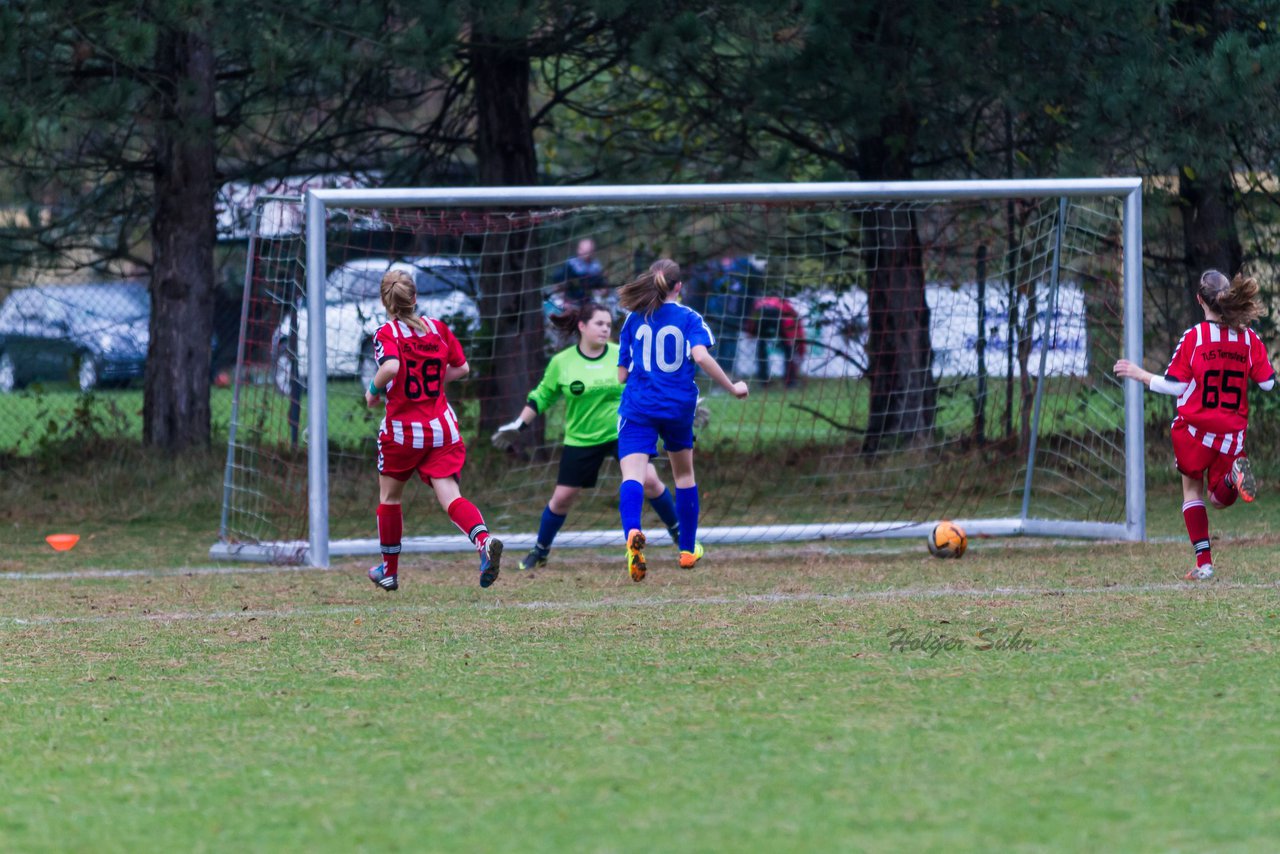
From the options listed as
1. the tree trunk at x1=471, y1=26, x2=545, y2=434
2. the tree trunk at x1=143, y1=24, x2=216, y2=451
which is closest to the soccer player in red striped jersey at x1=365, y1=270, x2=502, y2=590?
the tree trunk at x1=471, y1=26, x2=545, y2=434

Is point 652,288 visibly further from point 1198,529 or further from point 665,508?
point 1198,529

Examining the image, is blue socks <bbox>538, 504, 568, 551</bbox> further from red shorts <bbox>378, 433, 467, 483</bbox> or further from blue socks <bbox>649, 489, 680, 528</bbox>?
red shorts <bbox>378, 433, 467, 483</bbox>

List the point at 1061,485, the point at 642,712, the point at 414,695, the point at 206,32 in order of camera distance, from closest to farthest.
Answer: the point at 642,712
the point at 414,695
the point at 206,32
the point at 1061,485

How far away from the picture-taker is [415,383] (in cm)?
754

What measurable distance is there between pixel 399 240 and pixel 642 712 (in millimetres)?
8737

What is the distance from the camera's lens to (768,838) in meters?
3.35

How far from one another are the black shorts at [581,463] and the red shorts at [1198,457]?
3.08 meters

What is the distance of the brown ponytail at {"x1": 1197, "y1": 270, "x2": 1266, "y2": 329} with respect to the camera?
24.8 feet

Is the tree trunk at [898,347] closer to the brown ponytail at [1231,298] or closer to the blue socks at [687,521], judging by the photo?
the blue socks at [687,521]

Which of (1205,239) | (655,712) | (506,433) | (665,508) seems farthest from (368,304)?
(655,712)

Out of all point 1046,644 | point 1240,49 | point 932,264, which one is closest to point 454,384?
point 932,264

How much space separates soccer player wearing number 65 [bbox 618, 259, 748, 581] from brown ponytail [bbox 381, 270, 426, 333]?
1.16 meters

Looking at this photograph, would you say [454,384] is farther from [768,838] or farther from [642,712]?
[768,838]

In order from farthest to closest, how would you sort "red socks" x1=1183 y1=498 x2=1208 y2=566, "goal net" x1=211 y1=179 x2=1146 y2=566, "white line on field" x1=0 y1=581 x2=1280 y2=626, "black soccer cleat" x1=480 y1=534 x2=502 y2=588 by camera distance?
"goal net" x1=211 y1=179 x2=1146 y2=566 < "red socks" x1=1183 y1=498 x2=1208 y2=566 < "black soccer cleat" x1=480 y1=534 x2=502 y2=588 < "white line on field" x1=0 y1=581 x2=1280 y2=626
